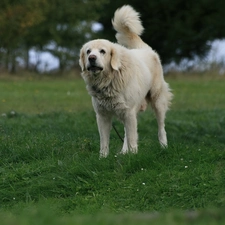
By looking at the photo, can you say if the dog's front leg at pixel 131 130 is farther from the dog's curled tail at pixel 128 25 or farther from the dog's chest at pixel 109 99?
the dog's curled tail at pixel 128 25

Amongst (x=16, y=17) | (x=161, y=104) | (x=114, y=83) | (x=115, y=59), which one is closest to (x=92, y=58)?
(x=115, y=59)

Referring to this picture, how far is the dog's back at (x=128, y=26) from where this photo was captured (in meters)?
9.20

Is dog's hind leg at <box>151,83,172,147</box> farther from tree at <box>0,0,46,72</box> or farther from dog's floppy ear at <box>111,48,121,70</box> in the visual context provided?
tree at <box>0,0,46,72</box>

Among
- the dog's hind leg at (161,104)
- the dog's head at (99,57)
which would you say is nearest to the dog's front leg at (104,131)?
the dog's head at (99,57)

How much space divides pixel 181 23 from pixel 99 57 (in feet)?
92.0

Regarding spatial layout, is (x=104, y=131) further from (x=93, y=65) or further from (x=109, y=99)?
(x=93, y=65)

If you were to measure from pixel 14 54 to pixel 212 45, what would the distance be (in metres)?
12.7

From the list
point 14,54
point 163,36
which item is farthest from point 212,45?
point 14,54

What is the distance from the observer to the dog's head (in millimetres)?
7504

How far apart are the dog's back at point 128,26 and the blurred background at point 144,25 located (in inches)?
788

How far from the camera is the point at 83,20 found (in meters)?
41.1

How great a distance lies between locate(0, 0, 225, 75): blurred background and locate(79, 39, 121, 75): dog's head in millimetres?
21907

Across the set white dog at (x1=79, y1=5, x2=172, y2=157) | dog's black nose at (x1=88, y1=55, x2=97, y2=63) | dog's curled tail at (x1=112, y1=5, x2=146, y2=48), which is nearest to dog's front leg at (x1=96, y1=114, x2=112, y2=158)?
white dog at (x1=79, y1=5, x2=172, y2=157)

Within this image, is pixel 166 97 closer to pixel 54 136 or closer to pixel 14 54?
pixel 54 136
